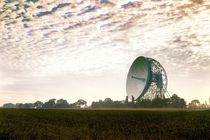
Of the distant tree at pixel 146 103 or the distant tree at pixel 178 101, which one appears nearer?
the distant tree at pixel 146 103

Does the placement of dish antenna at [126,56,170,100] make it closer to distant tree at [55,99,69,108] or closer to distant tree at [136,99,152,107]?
distant tree at [136,99,152,107]

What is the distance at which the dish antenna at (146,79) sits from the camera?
9936 centimetres

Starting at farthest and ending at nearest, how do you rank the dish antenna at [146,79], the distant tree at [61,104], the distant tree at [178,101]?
the distant tree at [61,104] → the distant tree at [178,101] → the dish antenna at [146,79]

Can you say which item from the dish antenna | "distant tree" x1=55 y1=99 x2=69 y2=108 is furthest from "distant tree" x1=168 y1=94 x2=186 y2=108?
"distant tree" x1=55 y1=99 x2=69 y2=108

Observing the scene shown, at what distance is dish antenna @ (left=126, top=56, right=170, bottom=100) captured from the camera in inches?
3912

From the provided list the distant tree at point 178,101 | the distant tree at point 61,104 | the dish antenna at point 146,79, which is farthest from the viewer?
the distant tree at point 61,104

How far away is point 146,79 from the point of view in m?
99.8

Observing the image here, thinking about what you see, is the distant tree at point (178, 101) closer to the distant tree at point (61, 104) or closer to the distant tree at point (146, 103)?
the distant tree at point (146, 103)

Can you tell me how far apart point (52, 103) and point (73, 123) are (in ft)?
488

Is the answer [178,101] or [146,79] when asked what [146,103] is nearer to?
[146,79]

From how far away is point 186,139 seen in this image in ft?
76.4

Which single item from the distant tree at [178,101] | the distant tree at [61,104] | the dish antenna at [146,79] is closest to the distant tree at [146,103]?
the dish antenna at [146,79]

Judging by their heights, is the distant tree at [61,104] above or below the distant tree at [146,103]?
above

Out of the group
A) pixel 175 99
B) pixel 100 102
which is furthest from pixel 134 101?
pixel 100 102
